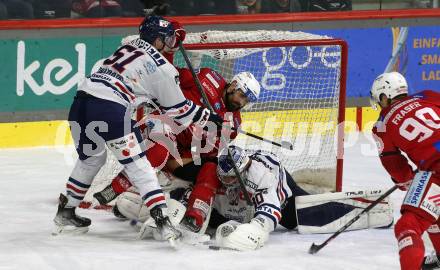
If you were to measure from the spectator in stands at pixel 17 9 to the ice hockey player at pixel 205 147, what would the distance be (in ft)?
7.41

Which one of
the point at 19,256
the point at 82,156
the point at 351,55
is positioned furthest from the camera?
the point at 351,55

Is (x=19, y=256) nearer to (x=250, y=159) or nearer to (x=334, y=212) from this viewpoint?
(x=250, y=159)

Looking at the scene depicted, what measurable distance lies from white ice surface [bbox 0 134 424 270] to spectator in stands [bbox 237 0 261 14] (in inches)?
100

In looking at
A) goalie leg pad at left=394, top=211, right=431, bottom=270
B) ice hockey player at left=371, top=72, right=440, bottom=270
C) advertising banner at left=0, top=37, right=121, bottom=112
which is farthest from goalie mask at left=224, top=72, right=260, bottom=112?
advertising banner at left=0, top=37, right=121, bottom=112

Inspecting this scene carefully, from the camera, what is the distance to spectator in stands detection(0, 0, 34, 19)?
8.27 metres

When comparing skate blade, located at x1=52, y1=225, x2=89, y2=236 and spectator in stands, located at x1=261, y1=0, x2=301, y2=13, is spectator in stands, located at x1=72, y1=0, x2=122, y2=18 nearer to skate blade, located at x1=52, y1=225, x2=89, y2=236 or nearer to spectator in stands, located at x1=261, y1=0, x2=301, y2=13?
spectator in stands, located at x1=261, y1=0, x2=301, y2=13

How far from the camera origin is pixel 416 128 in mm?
5039

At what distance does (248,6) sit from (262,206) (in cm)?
364

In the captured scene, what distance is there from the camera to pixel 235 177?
5918mm

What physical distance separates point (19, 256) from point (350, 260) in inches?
63.4

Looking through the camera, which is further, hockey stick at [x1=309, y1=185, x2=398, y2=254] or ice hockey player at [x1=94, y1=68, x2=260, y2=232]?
ice hockey player at [x1=94, y1=68, x2=260, y2=232]

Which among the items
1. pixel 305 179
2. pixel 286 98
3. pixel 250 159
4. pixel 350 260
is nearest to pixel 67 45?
pixel 286 98

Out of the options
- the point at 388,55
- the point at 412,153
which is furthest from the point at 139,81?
the point at 388,55

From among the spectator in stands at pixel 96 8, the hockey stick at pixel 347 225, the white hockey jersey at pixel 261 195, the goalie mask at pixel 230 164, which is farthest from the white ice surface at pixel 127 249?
the spectator in stands at pixel 96 8
